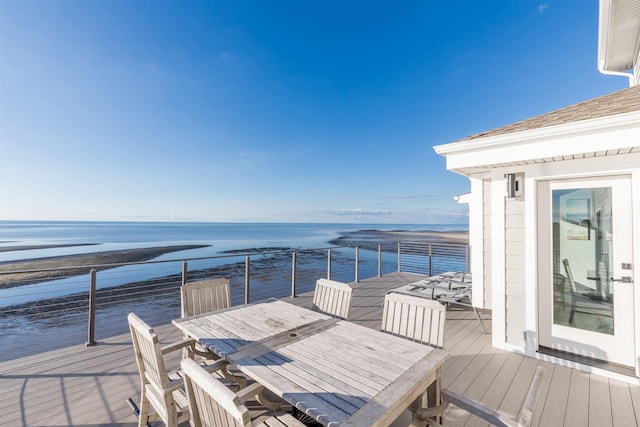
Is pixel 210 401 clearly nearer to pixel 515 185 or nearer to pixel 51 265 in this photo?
pixel 515 185

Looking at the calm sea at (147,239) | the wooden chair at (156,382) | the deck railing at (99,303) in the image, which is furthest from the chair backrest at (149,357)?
the calm sea at (147,239)

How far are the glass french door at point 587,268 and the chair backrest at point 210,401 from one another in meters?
3.24

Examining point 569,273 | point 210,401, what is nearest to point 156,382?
point 210,401

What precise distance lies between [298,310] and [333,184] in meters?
23.1

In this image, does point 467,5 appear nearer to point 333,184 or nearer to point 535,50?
point 535,50

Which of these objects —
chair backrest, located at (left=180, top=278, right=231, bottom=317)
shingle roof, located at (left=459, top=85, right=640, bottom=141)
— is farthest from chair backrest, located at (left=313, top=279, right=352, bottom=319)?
shingle roof, located at (left=459, top=85, right=640, bottom=141)

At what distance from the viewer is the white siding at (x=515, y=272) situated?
9.24ft

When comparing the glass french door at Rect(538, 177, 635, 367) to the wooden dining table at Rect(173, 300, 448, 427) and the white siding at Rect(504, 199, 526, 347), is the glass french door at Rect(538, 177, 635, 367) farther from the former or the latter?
the wooden dining table at Rect(173, 300, 448, 427)

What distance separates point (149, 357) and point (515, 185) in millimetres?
3538

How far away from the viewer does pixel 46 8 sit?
5.46 meters

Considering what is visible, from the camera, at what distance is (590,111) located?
8.11 ft

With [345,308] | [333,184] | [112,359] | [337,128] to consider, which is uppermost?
[337,128]

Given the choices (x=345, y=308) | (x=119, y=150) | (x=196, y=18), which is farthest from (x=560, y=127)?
(x=119, y=150)

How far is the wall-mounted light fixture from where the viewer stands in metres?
2.83
